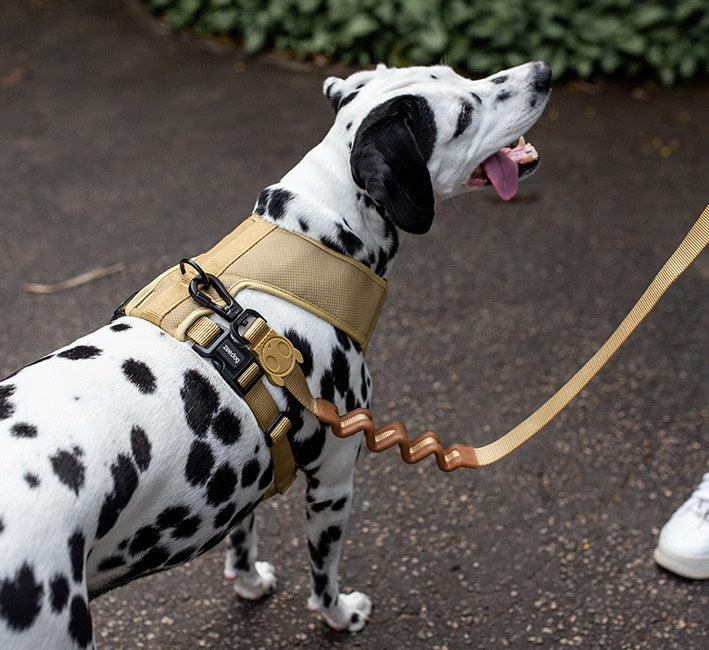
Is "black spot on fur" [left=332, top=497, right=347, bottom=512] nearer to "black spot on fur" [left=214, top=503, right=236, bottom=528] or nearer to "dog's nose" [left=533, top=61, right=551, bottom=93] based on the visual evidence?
"black spot on fur" [left=214, top=503, right=236, bottom=528]

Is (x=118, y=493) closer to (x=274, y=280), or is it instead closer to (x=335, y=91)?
(x=274, y=280)

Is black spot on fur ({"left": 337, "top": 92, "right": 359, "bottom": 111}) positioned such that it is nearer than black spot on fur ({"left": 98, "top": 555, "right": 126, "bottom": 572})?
No

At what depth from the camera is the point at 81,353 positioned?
2021mm

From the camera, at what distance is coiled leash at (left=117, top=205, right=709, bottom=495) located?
2066mm

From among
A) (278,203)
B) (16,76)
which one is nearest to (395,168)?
(278,203)

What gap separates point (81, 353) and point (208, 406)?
0.30 m

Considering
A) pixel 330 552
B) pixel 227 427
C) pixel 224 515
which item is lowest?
pixel 330 552

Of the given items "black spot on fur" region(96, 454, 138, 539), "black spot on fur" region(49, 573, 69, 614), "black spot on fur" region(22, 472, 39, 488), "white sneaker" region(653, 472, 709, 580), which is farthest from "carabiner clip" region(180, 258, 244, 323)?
"white sneaker" region(653, 472, 709, 580)

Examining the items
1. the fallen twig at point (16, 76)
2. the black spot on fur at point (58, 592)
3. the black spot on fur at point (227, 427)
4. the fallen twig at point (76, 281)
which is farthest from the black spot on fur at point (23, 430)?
the fallen twig at point (16, 76)

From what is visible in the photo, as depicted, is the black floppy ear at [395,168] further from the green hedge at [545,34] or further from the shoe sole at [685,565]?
the green hedge at [545,34]

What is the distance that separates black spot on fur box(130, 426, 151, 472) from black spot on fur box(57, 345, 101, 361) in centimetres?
22

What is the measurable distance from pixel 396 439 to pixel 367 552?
2.88ft

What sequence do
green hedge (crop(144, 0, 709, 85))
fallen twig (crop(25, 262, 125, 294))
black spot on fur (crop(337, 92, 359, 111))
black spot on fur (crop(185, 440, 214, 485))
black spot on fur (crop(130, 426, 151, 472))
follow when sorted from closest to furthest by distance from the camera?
black spot on fur (crop(130, 426, 151, 472)), black spot on fur (crop(185, 440, 214, 485)), black spot on fur (crop(337, 92, 359, 111)), fallen twig (crop(25, 262, 125, 294)), green hedge (crop(144, 0, 709, 85))

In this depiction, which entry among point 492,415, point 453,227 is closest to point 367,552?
point 492,415
